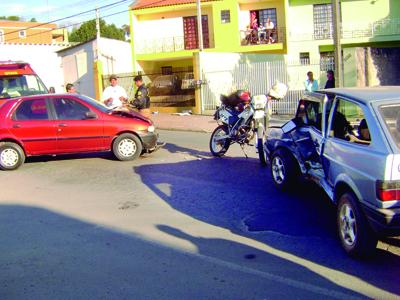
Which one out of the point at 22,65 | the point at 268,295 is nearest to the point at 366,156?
the point at 268,295

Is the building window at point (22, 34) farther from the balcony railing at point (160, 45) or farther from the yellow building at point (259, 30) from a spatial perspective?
the balcony railing at point (160, 45)

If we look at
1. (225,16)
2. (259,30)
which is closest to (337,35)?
(259,30)

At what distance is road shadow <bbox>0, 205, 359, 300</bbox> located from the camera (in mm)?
4434

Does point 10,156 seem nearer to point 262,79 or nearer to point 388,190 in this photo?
point 388,190

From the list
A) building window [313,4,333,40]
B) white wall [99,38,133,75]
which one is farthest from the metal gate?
building window [313,4,333,40]

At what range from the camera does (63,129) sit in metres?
11.1

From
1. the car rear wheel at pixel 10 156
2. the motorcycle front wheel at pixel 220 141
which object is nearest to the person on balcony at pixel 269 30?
the motorcycle front wheel at pixel 220 141

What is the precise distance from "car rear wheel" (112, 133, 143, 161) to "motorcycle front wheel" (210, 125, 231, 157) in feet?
5.27

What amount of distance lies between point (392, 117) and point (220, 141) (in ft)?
21.1

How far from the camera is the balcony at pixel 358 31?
32725 mm

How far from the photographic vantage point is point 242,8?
3506 cm

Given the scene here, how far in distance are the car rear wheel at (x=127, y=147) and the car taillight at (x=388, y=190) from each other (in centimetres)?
744

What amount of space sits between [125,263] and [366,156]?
2.56 meters

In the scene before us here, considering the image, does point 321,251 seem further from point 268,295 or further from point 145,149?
point 145,149
